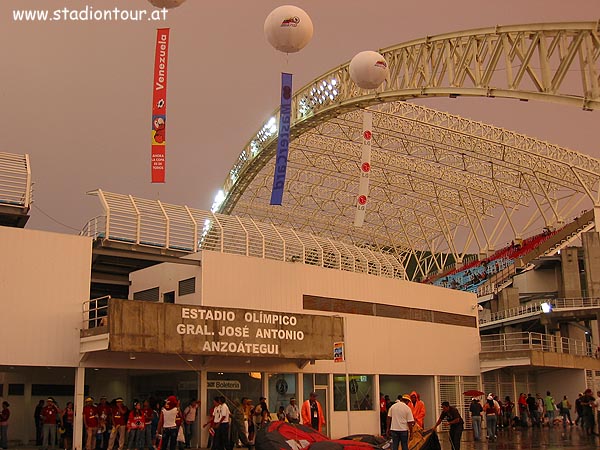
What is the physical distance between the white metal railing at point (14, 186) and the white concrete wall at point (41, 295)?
Result: 6.18 ft

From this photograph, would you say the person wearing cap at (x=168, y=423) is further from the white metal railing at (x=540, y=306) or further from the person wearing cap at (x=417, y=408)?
the white metal railing at (x=540, y=306)

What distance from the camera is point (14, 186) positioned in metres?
22.9

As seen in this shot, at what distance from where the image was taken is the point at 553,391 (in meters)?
38.2

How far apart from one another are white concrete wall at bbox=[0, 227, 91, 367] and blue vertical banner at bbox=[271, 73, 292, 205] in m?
6.41

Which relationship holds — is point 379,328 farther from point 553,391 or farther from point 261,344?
point 553,391

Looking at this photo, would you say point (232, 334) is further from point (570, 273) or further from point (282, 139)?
point (570, 273)

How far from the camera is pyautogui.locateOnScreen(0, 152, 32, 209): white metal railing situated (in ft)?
74.5

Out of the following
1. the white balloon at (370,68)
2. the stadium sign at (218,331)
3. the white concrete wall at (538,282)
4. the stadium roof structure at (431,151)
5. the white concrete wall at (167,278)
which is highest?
the stadium roof structure at (431,151)

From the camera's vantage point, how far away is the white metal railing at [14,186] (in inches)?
894

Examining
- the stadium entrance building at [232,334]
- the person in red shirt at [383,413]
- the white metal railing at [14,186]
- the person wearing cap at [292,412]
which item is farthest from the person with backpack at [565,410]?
the white metal railing at [14,186]

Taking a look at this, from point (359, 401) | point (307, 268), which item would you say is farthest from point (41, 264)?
point (359, 401)

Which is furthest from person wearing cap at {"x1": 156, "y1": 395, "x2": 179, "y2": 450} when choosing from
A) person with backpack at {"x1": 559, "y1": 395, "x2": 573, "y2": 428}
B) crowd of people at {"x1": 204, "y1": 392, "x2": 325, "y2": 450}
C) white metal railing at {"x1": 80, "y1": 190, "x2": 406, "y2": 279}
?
person with backpack at {"x1": 559, "y1": 395, "x2": 573, "y2": 428}

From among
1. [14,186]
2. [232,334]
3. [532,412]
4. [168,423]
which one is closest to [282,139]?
[232,334]

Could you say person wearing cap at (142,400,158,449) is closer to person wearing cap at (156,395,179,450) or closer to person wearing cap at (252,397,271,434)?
person wearing cap at (156,395,179,450)
